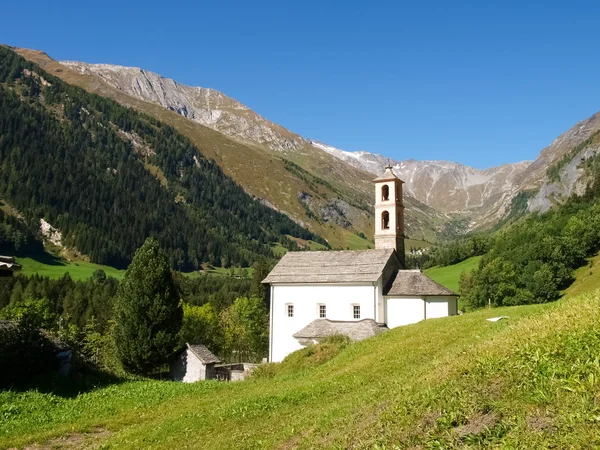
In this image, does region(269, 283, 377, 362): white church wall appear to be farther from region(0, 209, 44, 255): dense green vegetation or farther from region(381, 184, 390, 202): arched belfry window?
region(0, 209, 44, 255): dense green vegetation

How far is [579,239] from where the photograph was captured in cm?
8969

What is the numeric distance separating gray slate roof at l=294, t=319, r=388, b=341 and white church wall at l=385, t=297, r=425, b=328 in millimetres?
1454

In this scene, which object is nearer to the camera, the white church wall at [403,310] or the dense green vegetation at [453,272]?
the white church wall at [403,310]

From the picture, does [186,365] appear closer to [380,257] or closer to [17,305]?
[380,257]

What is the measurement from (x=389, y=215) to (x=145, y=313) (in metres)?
26.0

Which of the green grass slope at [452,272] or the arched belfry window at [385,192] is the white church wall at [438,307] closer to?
the arched belfry window at [385,192]

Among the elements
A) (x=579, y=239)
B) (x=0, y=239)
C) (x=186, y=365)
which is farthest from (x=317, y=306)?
(x=0, y=239)

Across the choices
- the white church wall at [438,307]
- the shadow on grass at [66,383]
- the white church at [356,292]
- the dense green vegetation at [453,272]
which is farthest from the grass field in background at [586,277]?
the shadow on grass at [66,383]

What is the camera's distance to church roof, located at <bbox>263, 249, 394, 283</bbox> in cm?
4659

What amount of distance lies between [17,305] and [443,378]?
83.5 meters

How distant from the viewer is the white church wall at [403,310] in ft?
147

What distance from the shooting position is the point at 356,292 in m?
46.3

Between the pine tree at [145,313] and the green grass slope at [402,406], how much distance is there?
20.1 meters

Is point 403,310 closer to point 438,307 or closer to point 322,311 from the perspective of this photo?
point 438,307
